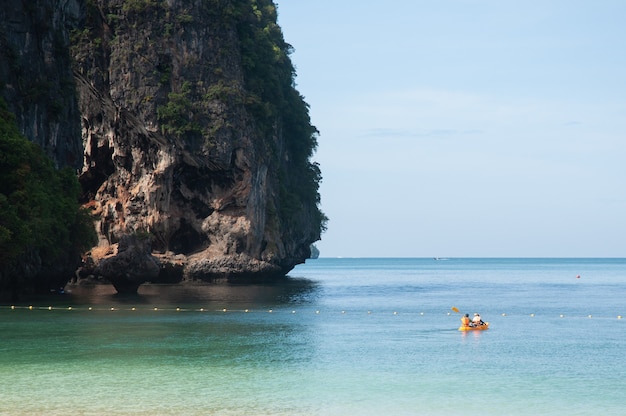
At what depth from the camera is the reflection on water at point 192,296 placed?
56.2 metres

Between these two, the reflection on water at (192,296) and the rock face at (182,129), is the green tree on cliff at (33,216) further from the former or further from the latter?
the rock face at (182,129)

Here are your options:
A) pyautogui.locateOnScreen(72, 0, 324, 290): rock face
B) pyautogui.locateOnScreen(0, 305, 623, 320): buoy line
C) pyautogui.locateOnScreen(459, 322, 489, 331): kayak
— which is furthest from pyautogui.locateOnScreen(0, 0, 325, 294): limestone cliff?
pyautogui.locateOnScreen(459, 322, 489, 331): kayak

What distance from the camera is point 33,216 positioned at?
46188 mm

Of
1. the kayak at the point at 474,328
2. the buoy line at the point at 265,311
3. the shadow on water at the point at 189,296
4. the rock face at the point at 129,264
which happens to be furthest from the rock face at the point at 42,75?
the kayak at the point at 474,328

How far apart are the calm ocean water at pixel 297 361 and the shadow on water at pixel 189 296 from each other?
1.54m

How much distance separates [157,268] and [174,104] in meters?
19.7

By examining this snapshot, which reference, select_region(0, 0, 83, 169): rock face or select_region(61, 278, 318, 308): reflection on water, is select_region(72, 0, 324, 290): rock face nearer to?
select_region(61, 278, 318, 308): reflection on water

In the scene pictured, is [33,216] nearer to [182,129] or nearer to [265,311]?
[265,311]

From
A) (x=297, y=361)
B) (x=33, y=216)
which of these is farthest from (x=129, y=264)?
(x=297, y=361)

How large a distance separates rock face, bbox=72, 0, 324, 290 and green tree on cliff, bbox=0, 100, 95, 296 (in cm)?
1930

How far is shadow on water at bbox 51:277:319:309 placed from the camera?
55906 mm

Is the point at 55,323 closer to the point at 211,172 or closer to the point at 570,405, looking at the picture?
the point at 570,405

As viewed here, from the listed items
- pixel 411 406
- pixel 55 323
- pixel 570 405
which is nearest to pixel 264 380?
pixel 411 406

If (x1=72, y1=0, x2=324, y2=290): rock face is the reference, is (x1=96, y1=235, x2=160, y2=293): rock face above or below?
below
